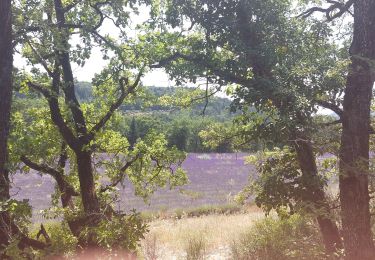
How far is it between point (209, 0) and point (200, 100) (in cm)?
273

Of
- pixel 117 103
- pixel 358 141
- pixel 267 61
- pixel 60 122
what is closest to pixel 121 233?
pixel 60 122

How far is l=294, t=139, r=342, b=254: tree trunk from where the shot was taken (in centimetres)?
766

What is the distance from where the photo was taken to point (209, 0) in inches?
296

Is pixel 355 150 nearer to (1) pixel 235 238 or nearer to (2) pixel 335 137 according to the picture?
(2) pixel 335 137

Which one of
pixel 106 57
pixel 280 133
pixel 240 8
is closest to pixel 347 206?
pixel 280 133

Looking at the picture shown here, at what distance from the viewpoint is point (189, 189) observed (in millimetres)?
21938

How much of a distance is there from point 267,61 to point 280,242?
15.1 ft

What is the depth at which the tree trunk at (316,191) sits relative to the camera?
7.66m

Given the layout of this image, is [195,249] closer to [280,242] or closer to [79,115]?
[280,242]

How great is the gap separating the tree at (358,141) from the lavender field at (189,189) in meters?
8.08

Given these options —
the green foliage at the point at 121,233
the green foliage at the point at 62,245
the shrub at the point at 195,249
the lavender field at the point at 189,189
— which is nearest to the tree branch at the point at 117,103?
the green foliage at the point at 62,245

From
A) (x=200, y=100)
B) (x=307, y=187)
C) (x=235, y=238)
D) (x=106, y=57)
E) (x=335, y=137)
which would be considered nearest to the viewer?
(x=335, y=137)

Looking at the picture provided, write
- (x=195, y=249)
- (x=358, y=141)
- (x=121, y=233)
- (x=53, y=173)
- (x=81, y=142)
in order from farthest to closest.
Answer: (x=195, y=249), (x=53, y=173), (x=81, y=142), (x=358, y=141), (x=121, y=233)

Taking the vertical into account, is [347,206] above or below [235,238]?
above
